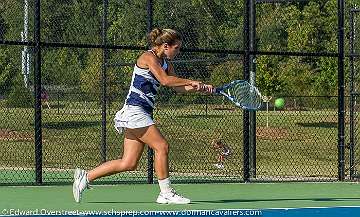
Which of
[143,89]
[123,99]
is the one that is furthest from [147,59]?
[123,99]

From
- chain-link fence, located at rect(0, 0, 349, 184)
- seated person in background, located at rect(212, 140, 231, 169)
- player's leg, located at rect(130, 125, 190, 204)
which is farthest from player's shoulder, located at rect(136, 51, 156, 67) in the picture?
seated person in background, located at rect(212, 140, 231, 169)

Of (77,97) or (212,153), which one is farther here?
(77,97)

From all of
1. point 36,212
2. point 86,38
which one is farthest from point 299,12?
point 36,212

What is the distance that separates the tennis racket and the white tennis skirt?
0.87 m

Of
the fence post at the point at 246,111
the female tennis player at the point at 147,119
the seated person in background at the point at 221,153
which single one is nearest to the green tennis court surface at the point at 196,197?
the female tennis player at the point at 147,119

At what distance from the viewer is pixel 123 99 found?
17.0 meters

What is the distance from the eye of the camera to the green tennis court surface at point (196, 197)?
9648 mm

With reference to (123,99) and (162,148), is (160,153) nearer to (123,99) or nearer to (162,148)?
(162,148)

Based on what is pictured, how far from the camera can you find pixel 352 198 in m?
11.0

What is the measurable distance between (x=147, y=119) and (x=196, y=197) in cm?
154

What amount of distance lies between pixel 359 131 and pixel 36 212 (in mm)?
8195

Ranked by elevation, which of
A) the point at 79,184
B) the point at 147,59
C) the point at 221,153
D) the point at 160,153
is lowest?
the point at 221,153

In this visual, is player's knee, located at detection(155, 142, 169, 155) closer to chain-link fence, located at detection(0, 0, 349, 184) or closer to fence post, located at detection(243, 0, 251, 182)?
chain-link fence, located at detection(0, 0, 349, 184)

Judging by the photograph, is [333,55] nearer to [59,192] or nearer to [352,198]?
[352,198]
